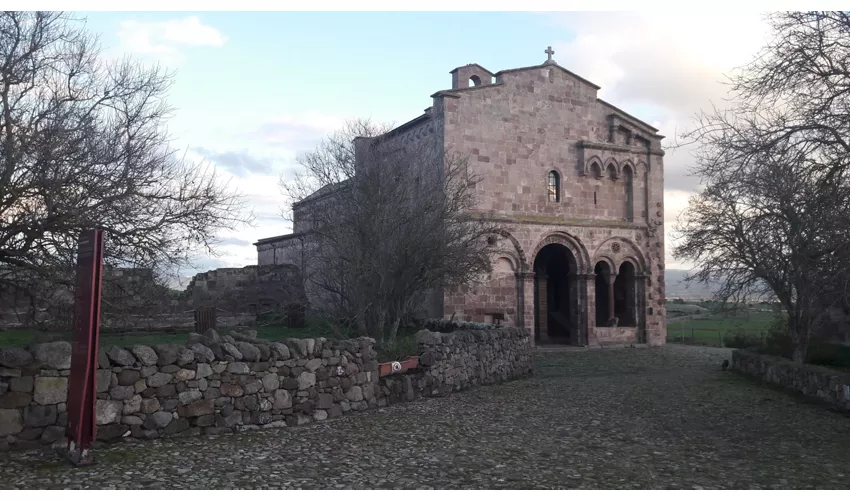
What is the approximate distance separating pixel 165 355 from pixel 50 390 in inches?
54.9

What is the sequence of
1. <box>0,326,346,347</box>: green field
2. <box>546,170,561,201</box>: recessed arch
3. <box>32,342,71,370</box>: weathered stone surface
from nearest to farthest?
<box>32,342,71,370</box>: weathered stone surface, <box>0,326,346,347</box>: green field, <box>546,170,561,201</box>: recessed arch

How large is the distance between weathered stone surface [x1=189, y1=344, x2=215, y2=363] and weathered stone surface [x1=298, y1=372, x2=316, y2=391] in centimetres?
159

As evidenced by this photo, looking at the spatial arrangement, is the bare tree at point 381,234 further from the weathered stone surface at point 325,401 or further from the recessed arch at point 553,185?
the recessed arch at point 553,185

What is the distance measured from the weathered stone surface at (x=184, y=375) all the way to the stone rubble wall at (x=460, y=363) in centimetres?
393

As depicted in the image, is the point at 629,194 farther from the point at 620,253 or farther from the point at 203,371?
the point at 203,371

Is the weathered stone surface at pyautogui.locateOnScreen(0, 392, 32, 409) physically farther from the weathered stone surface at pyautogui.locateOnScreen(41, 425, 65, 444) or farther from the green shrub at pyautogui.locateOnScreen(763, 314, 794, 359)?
the green shrub at pyautogui.locateOnScreen(763, 314, 794, 359)

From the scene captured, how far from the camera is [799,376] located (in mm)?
13945

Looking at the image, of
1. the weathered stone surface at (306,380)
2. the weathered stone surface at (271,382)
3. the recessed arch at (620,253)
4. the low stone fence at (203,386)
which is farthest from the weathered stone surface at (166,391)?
the recessed arch at (620,253)

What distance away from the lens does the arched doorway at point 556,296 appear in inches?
1021

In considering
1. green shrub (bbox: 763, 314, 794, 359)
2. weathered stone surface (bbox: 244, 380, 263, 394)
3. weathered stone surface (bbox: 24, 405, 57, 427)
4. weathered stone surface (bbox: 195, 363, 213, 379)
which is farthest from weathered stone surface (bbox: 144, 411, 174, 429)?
green shrub (bbox: 763, 314, 794, 359)

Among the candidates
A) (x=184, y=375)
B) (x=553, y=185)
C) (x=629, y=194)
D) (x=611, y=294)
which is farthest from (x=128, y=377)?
(x=629, y=194)

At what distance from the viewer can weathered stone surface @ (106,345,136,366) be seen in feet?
26.8

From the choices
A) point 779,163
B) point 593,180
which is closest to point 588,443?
point 779,163

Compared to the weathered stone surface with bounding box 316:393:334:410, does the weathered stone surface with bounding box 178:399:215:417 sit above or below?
above
